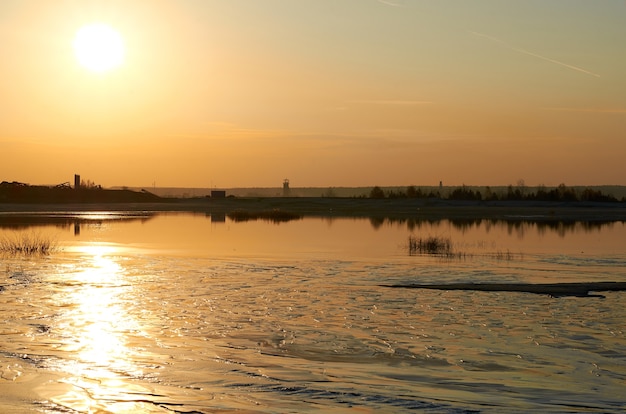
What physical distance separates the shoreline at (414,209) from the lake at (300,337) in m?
39.1

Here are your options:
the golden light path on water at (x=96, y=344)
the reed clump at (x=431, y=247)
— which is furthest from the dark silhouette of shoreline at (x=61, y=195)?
the golden light path on water at (x=96, y=344)

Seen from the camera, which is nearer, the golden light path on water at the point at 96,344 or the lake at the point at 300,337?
the golden light path on water at the point at 96,344

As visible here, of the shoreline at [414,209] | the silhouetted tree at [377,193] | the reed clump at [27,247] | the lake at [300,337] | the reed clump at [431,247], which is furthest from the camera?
the silhouetted tree at [377,193]

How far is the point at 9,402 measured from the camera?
9.82 metres

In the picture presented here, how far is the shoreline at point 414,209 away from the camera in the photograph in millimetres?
67188

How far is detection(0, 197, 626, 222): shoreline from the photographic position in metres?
67.2

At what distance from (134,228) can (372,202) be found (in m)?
41.3

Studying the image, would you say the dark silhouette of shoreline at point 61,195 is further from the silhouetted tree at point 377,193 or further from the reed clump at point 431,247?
the reed clump at point 431,247

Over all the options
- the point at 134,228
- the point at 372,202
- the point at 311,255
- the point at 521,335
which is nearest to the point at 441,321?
the point at 521,335

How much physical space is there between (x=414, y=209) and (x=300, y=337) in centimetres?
6379

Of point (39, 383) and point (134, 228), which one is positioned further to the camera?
point (134, 228)

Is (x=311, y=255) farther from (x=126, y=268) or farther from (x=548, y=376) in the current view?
(x=548, y=376)

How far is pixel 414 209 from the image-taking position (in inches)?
3044

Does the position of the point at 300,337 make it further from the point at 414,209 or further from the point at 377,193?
the point at 377,193
